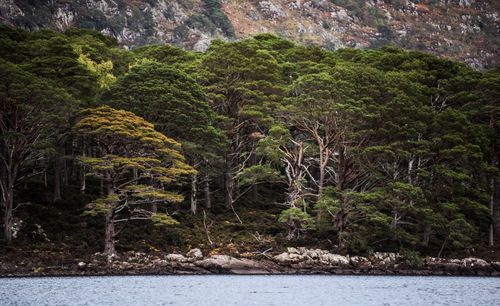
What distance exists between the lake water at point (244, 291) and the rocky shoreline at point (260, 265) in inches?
83.8

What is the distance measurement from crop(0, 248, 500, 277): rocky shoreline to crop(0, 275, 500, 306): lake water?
2.13 meters

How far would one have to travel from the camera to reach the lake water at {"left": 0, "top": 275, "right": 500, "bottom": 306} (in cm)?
3319

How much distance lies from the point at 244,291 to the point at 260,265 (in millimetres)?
15579

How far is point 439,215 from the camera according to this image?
57531mm

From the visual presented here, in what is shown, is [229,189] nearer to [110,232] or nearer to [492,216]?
[110,232]

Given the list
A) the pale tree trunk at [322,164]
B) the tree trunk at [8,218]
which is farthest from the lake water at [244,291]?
the pale tree trunk at [322,164]

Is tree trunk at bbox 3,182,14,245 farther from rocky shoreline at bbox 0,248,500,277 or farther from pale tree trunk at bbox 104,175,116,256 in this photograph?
pale tree trunk at bbox 104,175,116,256

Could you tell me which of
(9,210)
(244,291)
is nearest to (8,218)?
(9,210)

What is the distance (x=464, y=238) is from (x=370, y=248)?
25.4ft

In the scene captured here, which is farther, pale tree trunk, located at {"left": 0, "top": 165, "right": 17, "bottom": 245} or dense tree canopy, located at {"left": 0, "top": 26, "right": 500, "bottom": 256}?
dense tree canopy, located at {"left": 0, "top": 26, "right": 500, "bottom": 256}

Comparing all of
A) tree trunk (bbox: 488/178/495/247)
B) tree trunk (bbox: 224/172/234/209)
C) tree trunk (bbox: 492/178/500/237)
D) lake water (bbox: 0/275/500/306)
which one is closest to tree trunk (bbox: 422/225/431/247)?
tree trunk (bbox: 488/178/495/247)

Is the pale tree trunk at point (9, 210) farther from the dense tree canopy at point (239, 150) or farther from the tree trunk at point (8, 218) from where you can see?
the dense tree canopy at point (239, 150)

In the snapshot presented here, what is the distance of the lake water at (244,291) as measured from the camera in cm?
3319

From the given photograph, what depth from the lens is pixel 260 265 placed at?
54.3 metres
